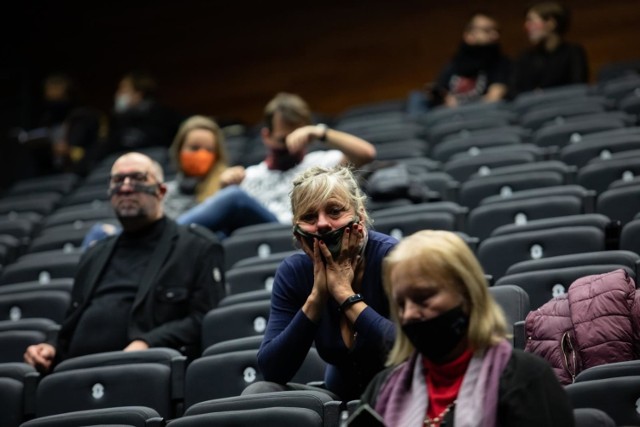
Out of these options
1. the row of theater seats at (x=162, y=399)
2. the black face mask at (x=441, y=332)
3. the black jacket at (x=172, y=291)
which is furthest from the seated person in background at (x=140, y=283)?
the black face mask at (x=441, y=332)

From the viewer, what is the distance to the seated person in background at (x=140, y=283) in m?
3.98

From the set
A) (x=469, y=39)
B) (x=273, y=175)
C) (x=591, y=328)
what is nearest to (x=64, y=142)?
(x=469, y=39)

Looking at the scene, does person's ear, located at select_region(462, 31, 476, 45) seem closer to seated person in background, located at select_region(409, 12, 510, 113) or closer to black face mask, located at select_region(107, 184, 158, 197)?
seated person in background, located at select_region(409, 12, 510, 113)

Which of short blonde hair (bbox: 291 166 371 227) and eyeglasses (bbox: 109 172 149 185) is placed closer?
short blonde hair (bbox: 291 166 371 227)

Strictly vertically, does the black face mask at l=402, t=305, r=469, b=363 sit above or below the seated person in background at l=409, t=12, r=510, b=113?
below

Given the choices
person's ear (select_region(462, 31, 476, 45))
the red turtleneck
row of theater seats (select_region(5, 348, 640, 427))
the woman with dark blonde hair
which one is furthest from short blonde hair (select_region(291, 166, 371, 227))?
person's ear (select_region(462, 31, 476, 45))

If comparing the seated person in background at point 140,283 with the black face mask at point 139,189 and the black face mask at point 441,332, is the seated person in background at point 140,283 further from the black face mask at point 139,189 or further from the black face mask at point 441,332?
the black face mask at point 441,332

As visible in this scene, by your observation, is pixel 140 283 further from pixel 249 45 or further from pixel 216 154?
pixel 249 45

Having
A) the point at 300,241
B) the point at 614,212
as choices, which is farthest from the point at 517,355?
the point at 614,212

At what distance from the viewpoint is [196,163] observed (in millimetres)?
5355

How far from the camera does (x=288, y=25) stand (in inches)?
382

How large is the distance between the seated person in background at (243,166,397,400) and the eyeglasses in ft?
4.37

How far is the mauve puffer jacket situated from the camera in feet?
9.23

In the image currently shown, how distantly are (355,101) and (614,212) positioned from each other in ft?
16.9
